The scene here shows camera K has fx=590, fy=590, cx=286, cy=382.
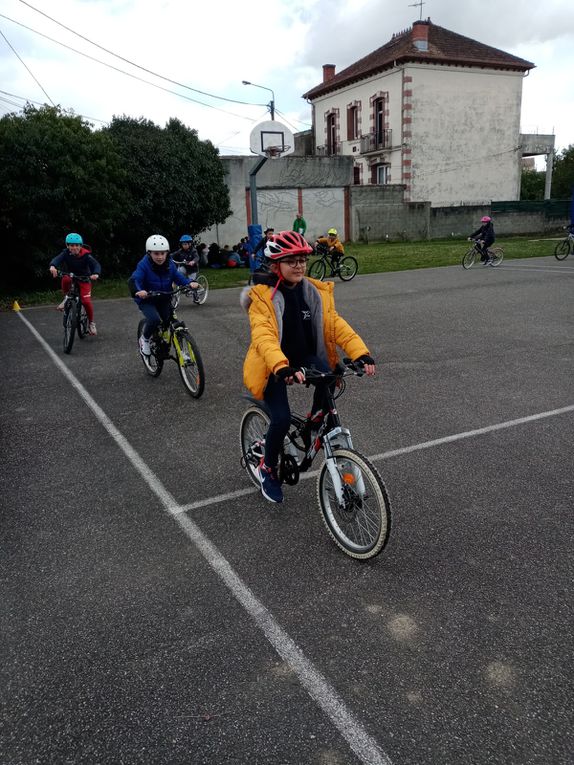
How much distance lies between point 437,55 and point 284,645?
1725 inches

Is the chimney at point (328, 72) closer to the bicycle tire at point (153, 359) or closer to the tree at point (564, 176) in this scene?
the tree at point (564, 176)

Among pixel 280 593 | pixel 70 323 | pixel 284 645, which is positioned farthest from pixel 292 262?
pixel 70 323

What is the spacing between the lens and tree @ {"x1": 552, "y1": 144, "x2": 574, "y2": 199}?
55.1 m

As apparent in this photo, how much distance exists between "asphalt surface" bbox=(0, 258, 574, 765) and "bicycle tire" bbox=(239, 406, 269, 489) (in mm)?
177

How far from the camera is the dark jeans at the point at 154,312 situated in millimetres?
7676

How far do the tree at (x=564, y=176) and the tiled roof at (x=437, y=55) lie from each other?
1596 cm

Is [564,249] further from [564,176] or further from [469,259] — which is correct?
[564,176]

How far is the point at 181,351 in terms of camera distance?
733 centimetres

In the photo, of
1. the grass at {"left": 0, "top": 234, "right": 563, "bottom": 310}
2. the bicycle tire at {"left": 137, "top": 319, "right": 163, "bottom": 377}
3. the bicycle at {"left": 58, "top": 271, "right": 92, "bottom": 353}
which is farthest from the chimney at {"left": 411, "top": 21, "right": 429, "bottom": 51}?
the bicycle tire at {"left": 137, "top": 319, "right": 163, "bottom": 377}

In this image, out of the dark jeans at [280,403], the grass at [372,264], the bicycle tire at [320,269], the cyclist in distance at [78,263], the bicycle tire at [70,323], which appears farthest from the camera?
the bicycle tire at [320,269]

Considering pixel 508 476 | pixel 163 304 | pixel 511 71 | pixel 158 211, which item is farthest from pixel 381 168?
pixel 508 476

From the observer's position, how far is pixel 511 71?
138ft

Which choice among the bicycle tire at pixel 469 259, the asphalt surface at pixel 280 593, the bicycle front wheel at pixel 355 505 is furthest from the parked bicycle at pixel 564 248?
Result: the bicycle front wheel at pixel 355 505

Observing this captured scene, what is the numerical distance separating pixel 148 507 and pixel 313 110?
5145 cm
